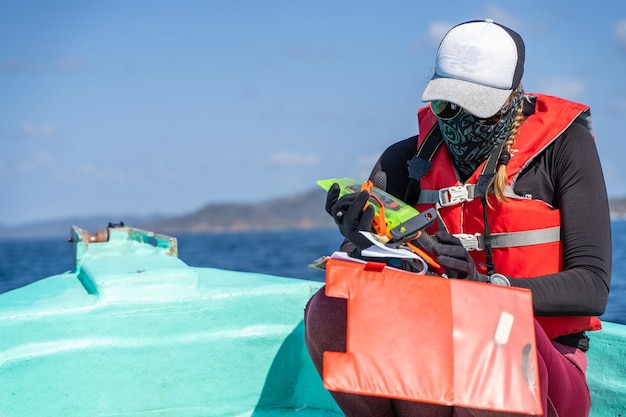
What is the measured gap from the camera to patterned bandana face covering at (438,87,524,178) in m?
1.88

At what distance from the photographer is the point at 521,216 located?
1889mm

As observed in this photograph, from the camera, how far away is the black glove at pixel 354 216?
171 cm

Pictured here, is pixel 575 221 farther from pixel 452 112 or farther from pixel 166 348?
pixel 166 348

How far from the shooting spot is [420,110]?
2244 mm

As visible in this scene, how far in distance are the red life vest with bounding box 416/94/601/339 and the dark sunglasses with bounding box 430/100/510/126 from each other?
0.12 m

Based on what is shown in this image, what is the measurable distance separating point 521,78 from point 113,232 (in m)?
2.23

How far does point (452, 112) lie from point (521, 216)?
1.06 ft

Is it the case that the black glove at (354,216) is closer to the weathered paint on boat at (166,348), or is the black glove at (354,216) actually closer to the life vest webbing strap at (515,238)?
the life vest webbing strap at (515,238)

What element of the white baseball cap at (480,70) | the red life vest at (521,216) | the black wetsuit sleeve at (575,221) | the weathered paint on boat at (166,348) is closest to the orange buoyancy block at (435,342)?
the black wetsuit sleeve at (575,221)

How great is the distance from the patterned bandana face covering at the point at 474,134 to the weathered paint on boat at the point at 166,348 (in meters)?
0.76

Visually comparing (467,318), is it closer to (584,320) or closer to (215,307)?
(584,320)

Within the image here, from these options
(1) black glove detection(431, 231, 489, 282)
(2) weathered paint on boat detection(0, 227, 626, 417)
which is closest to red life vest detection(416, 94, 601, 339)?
(1) black glove detection(431, 231, 489, 282)

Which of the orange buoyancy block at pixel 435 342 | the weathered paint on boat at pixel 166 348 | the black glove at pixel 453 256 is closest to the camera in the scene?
the orange buoyancy block at pixel 435 342

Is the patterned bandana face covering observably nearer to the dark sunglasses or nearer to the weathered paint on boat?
the dark sunglasses
